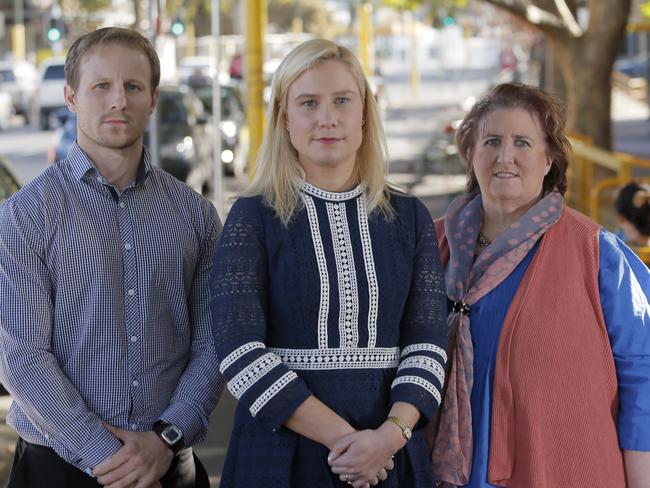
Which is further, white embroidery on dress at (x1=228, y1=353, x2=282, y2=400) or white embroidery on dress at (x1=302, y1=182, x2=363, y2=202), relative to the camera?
white embroidery on dress at (x1=302, y1=182, x2=363, y2=202)

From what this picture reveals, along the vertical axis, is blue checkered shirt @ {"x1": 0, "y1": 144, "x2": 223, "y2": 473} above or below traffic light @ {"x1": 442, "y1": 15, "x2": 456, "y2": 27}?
below

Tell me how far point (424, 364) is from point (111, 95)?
1076mm

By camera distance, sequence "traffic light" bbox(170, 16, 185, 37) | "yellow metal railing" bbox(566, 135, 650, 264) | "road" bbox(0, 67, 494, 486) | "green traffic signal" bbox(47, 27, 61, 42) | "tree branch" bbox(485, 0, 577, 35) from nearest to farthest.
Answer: "road" bbox(0, 67, 494, 486), "yellow metal railing" bbox(566, 135, 650, 264), "tree branch" bbox(485, 0, 577, 35), "traffic light" bbox(170, 16, 185, 37), "green traffic signal" bbox(47, 27, 61, 42)

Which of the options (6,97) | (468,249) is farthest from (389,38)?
(468,249)

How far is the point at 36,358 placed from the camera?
2.99 metres

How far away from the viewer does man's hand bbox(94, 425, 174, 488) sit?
9.82 feet

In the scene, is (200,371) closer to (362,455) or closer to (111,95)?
(362,455)

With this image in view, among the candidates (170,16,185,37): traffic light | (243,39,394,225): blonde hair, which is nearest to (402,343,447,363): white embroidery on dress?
(243,39,394,225): blonde hair

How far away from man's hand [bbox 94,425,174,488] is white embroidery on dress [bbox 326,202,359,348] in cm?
59

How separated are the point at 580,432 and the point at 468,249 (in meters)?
0.58

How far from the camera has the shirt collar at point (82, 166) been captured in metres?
3.15

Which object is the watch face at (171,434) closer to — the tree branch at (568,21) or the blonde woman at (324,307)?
the blonde woman at (324,307)

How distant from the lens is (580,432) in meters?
3.08

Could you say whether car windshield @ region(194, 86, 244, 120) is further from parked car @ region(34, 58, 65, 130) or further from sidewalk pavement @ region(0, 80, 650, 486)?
parked car @ region(34, 58, 65, 130)
